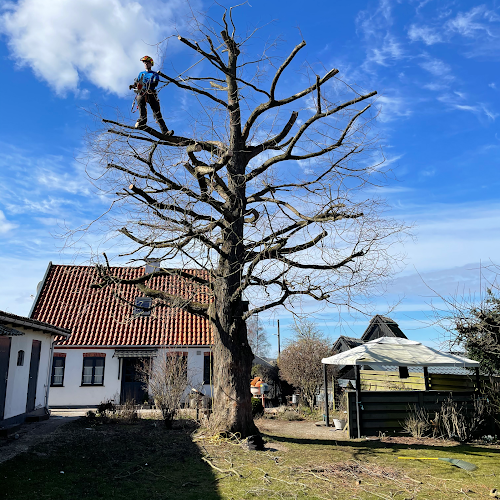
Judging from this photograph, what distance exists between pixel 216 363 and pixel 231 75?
22.5 feet

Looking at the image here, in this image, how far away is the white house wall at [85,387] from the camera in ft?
63.0

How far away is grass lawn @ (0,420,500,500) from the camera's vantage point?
6484mm

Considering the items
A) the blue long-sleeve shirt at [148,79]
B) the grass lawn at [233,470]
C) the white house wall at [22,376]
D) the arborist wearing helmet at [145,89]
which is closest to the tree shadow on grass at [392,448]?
the grass lawn at [233,470]

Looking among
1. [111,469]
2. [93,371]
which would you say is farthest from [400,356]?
[93,371]

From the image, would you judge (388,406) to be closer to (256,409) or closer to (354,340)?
(256,409)

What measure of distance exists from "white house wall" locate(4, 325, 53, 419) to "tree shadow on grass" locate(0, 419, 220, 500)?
223cm

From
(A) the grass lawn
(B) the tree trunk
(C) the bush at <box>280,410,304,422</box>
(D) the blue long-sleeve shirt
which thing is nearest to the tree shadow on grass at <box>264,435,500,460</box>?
(A) the grass lawn

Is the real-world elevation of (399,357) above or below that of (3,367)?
above

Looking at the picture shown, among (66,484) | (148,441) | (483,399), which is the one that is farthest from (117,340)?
(483,399)

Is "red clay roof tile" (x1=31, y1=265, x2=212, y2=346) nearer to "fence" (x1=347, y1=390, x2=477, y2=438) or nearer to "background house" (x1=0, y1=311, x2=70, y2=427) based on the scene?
"background house" (x1=0, y1=311, x2=70, y2=427)

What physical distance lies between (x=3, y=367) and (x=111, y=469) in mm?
5696

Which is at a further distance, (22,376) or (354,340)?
(354,340)

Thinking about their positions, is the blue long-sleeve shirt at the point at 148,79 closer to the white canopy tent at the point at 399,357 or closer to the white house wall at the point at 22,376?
the white house wall at the point at 22,376

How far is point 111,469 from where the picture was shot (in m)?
7.71
